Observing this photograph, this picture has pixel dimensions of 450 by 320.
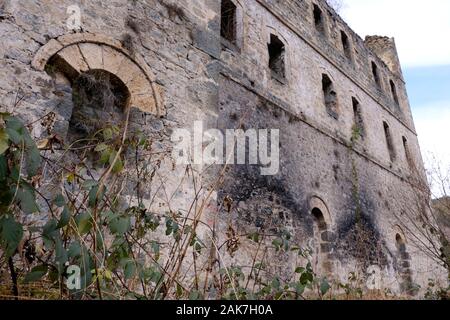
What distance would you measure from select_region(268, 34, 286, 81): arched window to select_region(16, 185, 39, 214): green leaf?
6.85m

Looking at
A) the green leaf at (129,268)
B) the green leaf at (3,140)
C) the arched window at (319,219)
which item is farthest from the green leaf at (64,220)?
the arched window at (319,219)

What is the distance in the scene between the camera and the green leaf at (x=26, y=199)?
3.46 ft

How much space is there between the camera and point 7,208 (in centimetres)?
105

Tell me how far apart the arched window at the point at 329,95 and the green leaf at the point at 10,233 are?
8.81 m

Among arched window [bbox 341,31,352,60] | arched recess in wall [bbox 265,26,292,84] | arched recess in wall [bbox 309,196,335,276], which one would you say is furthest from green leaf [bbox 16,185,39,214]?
arched window [bbox 341,31,352,60]

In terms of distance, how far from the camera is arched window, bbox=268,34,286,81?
7.54 m

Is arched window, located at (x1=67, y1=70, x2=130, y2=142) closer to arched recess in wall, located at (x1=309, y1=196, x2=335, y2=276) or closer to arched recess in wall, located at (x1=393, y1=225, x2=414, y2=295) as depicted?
arched recess in wall, located at (x1=309, y1=196, x2=335, y2=276)

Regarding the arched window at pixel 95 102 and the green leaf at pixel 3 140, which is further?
the arched window at pixel 95 102

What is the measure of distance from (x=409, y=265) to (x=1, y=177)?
11.4 m

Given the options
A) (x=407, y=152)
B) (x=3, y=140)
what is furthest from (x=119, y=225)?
(x=407, y=152)

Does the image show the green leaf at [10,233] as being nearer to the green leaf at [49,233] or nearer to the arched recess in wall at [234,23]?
the green leaf at [49,233]

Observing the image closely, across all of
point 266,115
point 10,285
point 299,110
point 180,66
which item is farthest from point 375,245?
point 10,285

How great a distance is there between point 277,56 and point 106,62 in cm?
516

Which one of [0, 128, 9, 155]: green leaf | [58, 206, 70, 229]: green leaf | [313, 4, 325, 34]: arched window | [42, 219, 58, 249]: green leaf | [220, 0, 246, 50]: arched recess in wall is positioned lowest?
[42, 219, 58, 249]: green leaf
